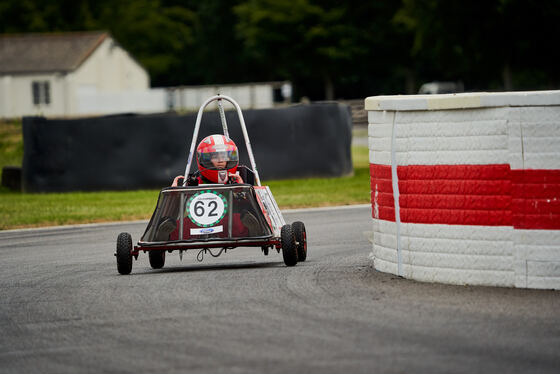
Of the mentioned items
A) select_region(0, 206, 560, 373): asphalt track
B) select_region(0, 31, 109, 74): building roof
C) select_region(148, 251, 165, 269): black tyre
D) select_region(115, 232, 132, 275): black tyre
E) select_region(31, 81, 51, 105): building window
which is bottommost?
select_region(0, 206, 560, 373): asphalt track

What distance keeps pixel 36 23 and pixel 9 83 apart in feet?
49.5

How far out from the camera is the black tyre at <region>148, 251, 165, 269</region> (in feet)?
37.7

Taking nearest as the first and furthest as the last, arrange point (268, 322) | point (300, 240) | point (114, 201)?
1. point (268, 322)
2. point (300, 240)
3. point (114, 201)

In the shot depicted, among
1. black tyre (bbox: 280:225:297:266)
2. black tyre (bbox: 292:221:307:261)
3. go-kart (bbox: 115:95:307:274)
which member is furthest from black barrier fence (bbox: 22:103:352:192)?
black tyre (bbox: 280:225:297:266)

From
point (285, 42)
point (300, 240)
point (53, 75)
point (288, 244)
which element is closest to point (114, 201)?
point (300, 240)

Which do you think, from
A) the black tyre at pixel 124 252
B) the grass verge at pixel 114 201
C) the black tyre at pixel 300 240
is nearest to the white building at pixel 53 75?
the grass verge at pixel 114 201

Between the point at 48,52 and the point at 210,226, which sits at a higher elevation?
the point at 48,52

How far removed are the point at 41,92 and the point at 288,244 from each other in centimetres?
6372

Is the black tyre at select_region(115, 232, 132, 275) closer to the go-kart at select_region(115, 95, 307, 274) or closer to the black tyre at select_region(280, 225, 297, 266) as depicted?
the go-kart at select_region(115, 95, 307, 274)

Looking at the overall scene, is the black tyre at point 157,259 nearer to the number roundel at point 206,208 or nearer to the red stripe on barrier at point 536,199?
the number roundel at point 206,208

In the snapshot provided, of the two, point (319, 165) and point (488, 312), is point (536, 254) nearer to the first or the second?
point (488, 312)

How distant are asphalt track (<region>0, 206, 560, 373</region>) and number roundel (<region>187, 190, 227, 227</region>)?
477mm

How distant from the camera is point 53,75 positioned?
71625mm

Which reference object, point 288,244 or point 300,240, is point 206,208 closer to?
point 288,244
